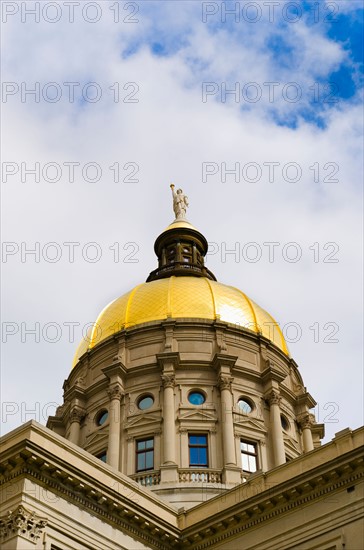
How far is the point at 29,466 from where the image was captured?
2902cm

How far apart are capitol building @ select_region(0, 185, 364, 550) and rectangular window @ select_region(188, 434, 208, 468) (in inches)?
2.9

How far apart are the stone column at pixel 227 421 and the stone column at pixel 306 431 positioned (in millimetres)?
5783

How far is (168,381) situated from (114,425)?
11.7 ft

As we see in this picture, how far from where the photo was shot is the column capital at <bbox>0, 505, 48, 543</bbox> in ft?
91.4

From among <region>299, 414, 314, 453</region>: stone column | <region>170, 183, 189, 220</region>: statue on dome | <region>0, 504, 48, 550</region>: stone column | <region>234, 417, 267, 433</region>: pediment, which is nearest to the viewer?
<region>0, 504, 48, 550</region>: stone column

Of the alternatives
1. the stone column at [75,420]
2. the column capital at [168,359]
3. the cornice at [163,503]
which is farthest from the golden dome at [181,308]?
the cornice at [163,503]

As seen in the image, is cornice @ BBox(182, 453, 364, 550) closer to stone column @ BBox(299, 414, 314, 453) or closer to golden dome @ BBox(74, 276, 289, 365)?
stone column @ BBox(299, 414, 314, 453)

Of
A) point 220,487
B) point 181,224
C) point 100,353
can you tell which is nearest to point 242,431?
point 220,487

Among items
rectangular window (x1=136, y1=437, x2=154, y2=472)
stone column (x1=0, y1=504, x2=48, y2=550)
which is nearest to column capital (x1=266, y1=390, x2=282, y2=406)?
rectangular window (x1=136, y1=437, x2=154, y2=472)

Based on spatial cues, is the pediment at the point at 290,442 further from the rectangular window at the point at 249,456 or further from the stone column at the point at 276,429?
the rectangular window at the point at 249,456

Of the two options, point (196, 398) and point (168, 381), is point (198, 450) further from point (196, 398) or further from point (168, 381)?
point (168, 381)

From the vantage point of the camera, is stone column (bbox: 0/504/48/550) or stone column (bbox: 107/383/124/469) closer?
stone column (bbox: 0/504/48/550)

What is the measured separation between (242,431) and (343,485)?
20.2 m

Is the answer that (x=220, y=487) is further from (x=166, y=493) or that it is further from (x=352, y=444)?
(x=352, y=444)
